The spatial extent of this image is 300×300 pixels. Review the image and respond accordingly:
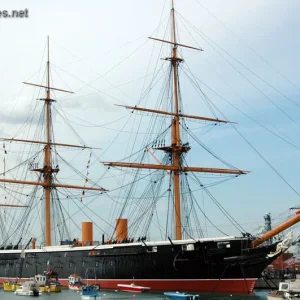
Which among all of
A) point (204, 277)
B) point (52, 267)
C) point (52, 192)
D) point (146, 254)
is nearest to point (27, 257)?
point (52, 267)

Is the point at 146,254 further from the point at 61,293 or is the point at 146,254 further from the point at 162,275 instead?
the point at 61,293

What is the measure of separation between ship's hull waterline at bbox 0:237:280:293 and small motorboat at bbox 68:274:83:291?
2.39 ft

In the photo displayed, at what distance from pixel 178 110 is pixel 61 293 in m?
19.9

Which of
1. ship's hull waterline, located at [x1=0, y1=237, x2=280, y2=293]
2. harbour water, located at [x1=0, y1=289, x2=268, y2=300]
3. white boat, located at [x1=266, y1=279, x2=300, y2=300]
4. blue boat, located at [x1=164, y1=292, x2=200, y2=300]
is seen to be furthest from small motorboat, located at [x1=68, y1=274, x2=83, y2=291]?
white boat, located at [x1=266, y1=279, x2=300, y2=300]

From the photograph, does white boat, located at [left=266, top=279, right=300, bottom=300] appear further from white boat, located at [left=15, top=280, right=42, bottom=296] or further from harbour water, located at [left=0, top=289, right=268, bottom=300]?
white boat, located at [left=15, top=280, right=42, bottom=296]

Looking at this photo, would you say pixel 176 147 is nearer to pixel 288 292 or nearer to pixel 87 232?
pixel 87 232

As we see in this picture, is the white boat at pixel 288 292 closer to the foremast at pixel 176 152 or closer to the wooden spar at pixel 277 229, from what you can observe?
the wooden spar at pixel 277 229

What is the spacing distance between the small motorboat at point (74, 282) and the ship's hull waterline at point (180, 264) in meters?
0.73

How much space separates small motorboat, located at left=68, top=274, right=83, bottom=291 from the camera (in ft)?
176

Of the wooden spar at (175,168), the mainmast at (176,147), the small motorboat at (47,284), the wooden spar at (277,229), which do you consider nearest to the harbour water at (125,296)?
the small motorboat at (47,284)

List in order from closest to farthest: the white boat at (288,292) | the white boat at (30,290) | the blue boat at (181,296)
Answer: the white boat at (288,292)
the blue boat at (181,296)
the white boat at (30,290)

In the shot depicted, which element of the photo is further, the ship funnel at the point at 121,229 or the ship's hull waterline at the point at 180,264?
the ship funnel at the point at 121,229

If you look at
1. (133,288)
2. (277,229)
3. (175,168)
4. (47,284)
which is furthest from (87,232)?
(277,229)

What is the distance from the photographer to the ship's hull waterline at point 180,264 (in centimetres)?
4447
